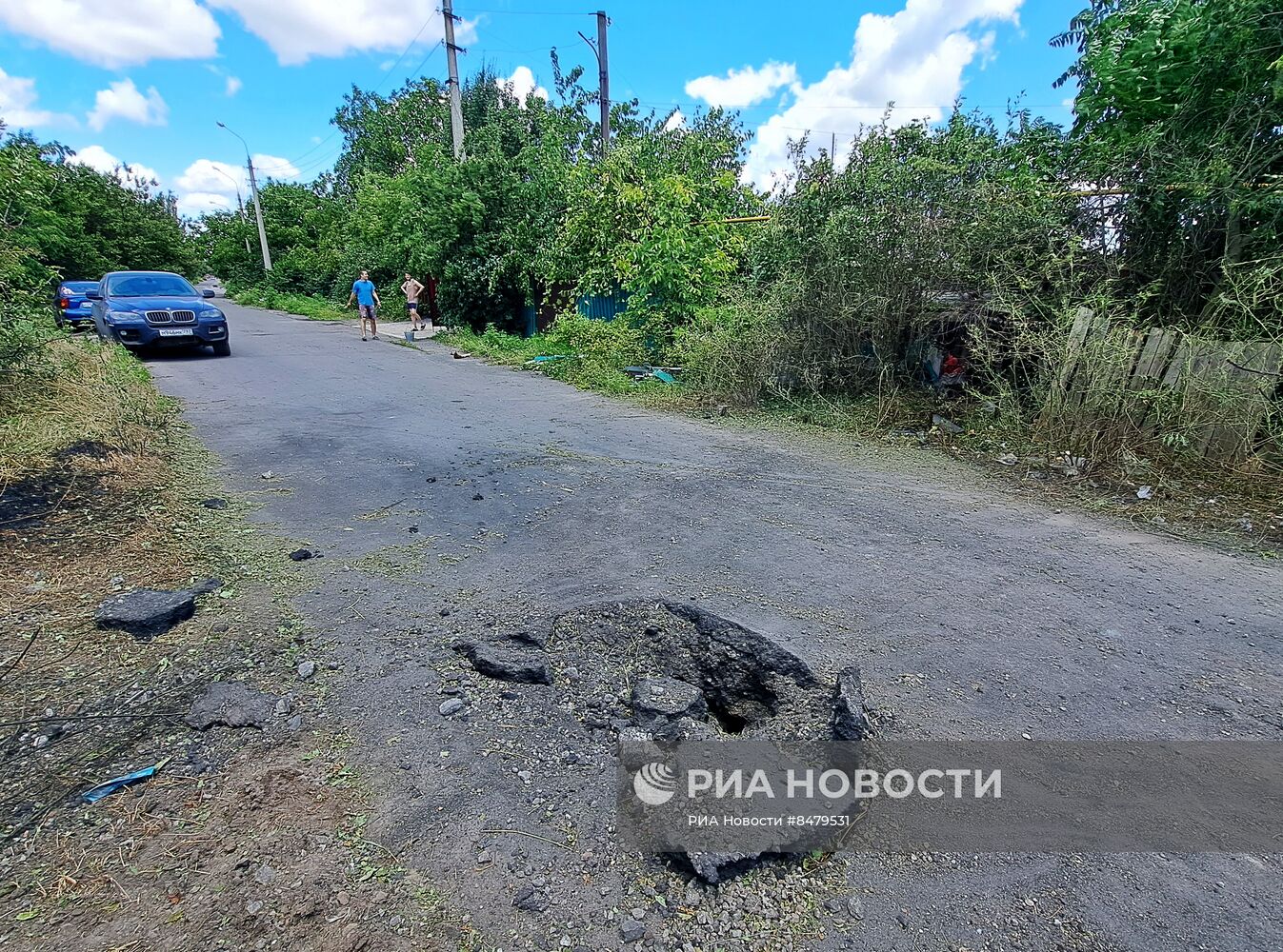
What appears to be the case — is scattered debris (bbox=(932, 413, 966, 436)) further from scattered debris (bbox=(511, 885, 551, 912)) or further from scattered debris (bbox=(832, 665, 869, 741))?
scattered debris (bbox=(511, 885, 551, 912))

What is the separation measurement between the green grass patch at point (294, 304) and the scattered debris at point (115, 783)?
2440 cm

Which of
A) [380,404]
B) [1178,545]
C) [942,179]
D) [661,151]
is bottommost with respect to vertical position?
[380,404]

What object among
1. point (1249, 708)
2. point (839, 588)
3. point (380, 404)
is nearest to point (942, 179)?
point (839, 588)

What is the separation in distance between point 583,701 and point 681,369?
24.2ft

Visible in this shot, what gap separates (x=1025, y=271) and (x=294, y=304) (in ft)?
98.7

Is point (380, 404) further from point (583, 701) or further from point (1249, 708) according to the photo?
point (1249, 708)

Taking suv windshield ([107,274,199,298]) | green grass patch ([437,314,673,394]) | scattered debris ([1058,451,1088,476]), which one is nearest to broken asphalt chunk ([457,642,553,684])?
scattered debris ([1058,451,1088,476])

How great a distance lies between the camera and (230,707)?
98.0 inches

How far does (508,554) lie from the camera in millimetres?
3961

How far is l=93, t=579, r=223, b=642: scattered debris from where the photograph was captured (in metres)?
3.03

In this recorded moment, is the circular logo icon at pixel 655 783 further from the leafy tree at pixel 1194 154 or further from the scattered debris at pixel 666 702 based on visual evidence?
the leafy tree at pixel 1194 154

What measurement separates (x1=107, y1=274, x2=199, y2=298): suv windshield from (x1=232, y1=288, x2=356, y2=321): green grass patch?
1108 centimetres

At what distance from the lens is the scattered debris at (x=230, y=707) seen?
95.2 inches

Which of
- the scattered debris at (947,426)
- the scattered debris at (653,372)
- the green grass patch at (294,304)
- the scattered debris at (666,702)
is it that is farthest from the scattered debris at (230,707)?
the green grass patch at (294,304)
